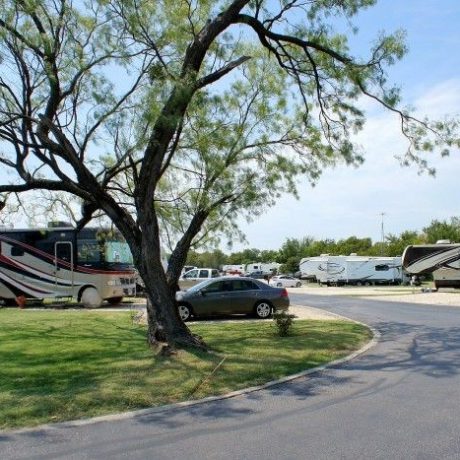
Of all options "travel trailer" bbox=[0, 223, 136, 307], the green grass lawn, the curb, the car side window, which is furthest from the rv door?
the curb

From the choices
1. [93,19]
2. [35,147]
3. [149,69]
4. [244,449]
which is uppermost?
[93,19]

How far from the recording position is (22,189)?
1273 cm

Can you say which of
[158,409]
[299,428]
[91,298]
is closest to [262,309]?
[91,298]

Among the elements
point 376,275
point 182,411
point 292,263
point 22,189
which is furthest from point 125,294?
point 292,263

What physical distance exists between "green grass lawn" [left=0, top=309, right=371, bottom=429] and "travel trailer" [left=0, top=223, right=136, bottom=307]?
27.2 ft

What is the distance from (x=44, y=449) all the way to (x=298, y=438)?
2454mm

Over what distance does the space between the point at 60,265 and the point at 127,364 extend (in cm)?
1615

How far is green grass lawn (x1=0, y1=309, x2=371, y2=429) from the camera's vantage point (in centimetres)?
763

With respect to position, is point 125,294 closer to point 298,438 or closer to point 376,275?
point 298,438

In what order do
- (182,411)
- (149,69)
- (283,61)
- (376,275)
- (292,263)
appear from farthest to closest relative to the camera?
(292,263) → (376,275) → (283,61) → (149,69) → (182,411)

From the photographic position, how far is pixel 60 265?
25.4 m

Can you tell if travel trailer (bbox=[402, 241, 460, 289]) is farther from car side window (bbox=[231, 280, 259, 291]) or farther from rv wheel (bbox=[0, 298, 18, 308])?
rv wheel (bbox=[0, 298, 18, 308])

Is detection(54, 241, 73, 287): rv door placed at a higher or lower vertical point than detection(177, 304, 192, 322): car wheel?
higher

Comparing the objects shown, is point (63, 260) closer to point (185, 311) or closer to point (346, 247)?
point (185, 311)
